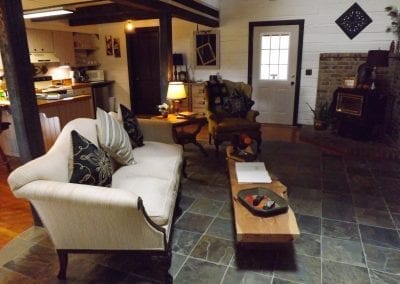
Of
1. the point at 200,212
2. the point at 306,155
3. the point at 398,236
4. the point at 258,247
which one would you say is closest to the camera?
the point at 258,247

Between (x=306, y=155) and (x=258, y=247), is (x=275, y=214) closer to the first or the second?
(x=258, y=247)

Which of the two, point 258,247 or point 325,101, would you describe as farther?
point 325,101

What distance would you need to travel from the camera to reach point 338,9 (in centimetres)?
520

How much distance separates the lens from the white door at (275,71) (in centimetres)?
562

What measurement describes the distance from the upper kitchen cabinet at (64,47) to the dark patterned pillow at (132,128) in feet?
14.1

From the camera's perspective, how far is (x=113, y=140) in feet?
7.88

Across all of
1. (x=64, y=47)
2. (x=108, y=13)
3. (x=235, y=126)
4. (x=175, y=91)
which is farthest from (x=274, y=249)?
(x=64, y=47)

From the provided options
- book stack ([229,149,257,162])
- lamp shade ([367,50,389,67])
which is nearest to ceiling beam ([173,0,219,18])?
book stack ([229,149,257,162])

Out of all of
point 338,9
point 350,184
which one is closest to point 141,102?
point 338,9

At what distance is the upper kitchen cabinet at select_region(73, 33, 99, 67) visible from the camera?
682 centimetres

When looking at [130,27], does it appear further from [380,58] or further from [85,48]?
[380,58]

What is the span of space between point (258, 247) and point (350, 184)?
1.72 m

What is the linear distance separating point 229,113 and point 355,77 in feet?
8.09

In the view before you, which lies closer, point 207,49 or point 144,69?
point 207,49
